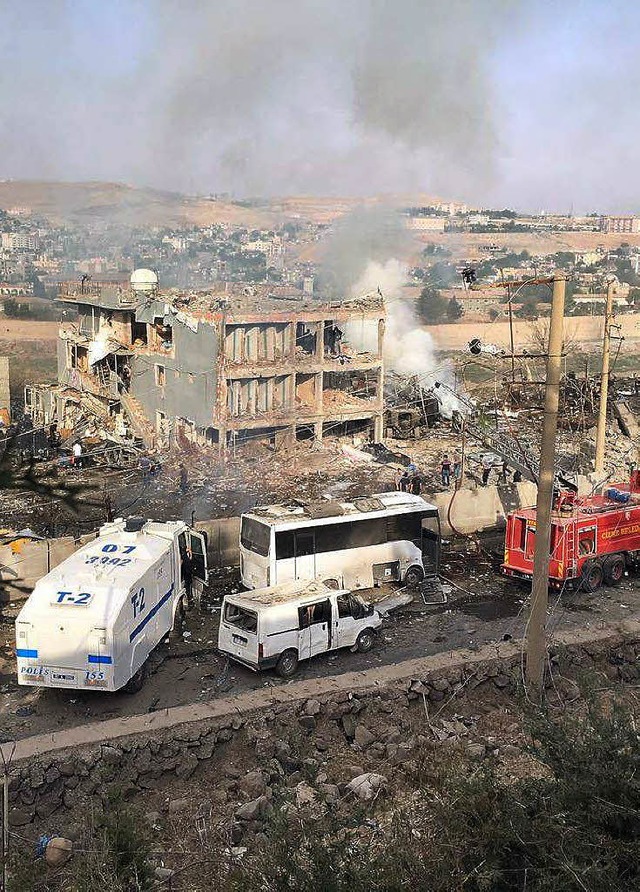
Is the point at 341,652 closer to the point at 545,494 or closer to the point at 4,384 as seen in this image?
the point at 545,494

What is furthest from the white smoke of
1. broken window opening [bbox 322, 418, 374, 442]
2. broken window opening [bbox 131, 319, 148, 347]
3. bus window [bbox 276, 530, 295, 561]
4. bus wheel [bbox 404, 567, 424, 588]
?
bus window [bbox 276, 530, 295, 561]

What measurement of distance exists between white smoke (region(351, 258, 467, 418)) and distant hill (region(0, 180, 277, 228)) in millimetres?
27066

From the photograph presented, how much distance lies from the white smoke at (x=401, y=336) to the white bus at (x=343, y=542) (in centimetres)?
2073

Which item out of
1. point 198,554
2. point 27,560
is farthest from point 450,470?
point 27,560

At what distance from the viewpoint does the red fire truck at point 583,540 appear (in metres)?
14.4

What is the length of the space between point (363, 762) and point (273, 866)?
4.06 m

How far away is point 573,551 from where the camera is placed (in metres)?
14.4

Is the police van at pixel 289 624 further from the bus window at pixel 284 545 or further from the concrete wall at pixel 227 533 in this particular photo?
the concrete wall at pixel 227 533

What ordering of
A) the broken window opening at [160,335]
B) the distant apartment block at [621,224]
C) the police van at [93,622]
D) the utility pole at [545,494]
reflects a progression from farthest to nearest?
the distant apartment block at [621,224] → the broken window opening at [160,335] → the police van at [93,622] → the utility pole at [545,494]

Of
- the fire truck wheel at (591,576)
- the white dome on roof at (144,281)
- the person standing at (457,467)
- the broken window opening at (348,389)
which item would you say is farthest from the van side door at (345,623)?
the white dome on roof at (144,281)

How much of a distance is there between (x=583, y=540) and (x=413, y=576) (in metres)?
2.88

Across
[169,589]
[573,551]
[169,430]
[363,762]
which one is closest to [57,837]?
[363,762]

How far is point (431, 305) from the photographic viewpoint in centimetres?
5619

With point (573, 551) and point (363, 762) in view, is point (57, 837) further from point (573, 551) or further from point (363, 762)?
point (573, 551)
